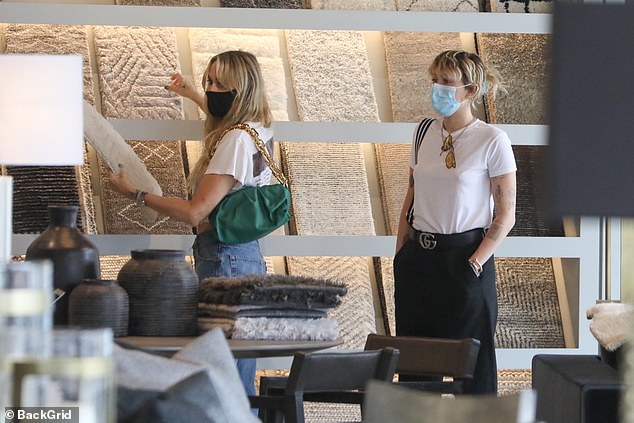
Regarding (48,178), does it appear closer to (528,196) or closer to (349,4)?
(349,4)

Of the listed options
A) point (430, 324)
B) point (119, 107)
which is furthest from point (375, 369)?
point (119, 107)

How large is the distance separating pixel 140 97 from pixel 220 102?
37.6 inches

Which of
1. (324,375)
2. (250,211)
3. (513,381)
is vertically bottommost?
(513,381)

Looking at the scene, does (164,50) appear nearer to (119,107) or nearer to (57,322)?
(119,107)

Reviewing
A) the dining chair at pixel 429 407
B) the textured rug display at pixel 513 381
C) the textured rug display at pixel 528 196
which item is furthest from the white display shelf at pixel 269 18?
the dining chair at pixel 429 407

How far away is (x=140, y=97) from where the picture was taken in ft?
15.5

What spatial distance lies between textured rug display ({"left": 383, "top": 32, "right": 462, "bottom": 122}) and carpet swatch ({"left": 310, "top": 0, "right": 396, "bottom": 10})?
16 centimetres

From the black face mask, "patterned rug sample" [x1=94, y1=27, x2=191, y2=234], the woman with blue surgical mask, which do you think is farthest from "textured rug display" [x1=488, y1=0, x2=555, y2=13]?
the black face mask

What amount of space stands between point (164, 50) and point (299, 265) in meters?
1.02

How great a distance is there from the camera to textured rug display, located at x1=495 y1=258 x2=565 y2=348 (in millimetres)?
5062

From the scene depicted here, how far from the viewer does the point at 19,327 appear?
134cm

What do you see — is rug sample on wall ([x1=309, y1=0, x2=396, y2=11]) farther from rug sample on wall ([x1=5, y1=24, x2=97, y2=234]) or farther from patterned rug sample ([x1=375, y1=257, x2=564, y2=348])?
patterned rug sample ([x1=375, y1=257, x2=564, y2=348])

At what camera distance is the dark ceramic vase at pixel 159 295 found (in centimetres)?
279

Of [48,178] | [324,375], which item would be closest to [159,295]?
[324,375]
